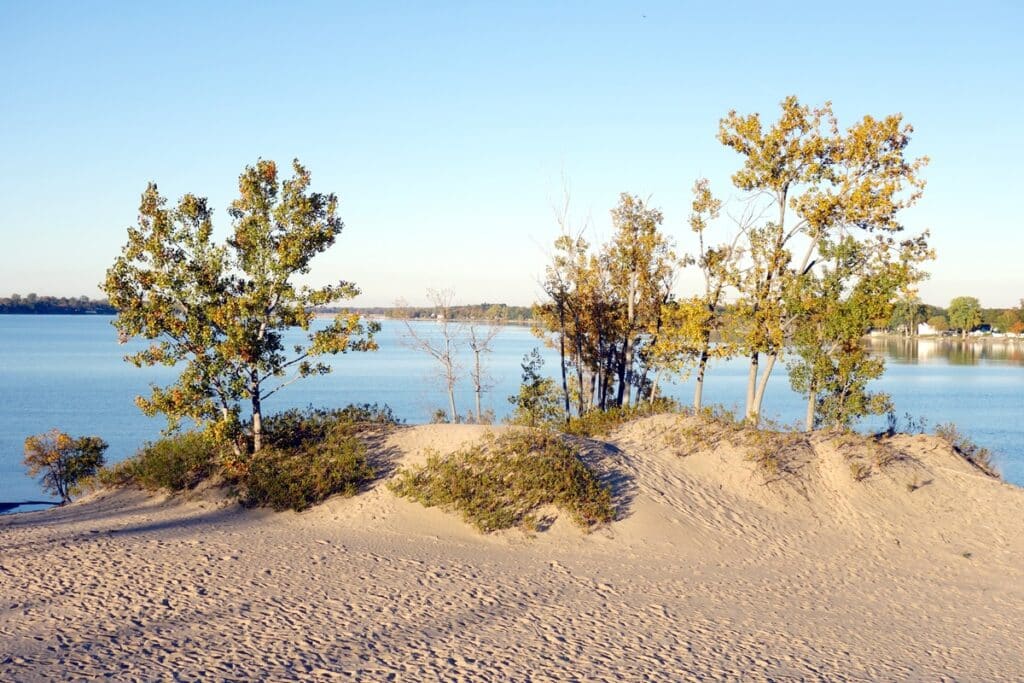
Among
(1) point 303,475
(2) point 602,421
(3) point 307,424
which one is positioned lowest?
(1) point 303,475

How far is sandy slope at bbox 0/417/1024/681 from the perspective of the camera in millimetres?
7859

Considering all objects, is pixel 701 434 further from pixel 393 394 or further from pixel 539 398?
pixel 393 394

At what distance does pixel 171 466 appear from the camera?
1397 cm

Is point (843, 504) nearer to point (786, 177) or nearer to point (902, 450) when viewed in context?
point (902, 450)

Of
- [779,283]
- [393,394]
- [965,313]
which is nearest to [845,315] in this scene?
[779,283]

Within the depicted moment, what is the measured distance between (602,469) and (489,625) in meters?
5.57

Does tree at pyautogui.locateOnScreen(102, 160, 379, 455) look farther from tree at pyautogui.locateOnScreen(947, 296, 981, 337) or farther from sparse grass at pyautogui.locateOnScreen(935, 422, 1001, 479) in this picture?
tree at pyautogui.locateOnScreen(947, 296, 981, 337)

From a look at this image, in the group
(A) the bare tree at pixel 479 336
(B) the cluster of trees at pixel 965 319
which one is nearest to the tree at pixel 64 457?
(A) the bare tree at pixel 479 336

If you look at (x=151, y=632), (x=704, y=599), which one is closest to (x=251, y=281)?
(x=151, y=632)

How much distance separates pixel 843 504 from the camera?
15258mm

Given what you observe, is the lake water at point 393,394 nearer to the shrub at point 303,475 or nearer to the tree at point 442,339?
the tree at point 442,339

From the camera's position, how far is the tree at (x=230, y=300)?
13.9m

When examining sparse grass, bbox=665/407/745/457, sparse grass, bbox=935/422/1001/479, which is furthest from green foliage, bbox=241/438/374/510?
sparse grass, bbox=935/422/1001/479

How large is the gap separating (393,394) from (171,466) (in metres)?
39.5
